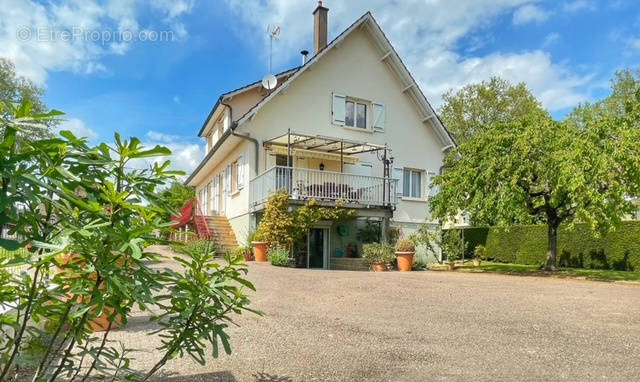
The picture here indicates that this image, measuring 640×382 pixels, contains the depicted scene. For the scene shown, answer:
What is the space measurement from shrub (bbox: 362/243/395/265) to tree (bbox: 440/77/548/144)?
24409mm

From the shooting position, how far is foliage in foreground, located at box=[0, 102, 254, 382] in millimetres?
1608

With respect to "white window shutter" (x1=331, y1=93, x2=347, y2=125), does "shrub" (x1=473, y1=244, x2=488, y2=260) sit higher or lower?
lower

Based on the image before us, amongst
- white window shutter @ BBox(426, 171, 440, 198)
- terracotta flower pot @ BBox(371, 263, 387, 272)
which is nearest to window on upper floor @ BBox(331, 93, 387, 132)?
white window shutter @ BBox(426, 171, 440, 198)

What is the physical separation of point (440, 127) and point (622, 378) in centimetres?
1709

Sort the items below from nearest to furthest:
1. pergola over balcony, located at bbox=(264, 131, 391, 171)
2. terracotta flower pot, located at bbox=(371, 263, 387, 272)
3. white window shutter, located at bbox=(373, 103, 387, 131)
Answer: terracotta flower pot, located at bbox=(371, 263, 387, 272), pergola over balcony, located at bbox=(264, 131, 391, 171), white window shutter, located at bbox=(373, 103, 387, 131)

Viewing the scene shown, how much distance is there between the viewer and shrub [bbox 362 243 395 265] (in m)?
15.2

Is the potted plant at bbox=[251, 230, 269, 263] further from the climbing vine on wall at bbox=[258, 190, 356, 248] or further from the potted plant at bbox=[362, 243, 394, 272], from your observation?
the potted plant at bbox=[362, 243, 394, 272]

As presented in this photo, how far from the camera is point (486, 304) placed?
24.6ft

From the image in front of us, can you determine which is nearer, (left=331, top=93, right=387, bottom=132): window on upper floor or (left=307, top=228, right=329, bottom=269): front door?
(left=307, top=228, right=329, bottom=269): front door

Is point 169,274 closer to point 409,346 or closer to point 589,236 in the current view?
point 409,346

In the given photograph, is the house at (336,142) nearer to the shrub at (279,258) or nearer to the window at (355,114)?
the window at (355,114)

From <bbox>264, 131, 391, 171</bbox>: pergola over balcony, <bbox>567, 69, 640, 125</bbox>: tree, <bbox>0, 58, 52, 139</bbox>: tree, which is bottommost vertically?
<bbox>264, 131, 391, 171</bbox>: pergola over balcony

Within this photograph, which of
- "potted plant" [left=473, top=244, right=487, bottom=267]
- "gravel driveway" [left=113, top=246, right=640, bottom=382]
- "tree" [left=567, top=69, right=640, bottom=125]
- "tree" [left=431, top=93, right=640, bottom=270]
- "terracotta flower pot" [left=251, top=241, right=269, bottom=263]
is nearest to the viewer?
"gravel driveway" [left=113, top=246, right=640, bottom=382]

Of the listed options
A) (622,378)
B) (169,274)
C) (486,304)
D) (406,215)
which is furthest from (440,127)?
(169,274)
